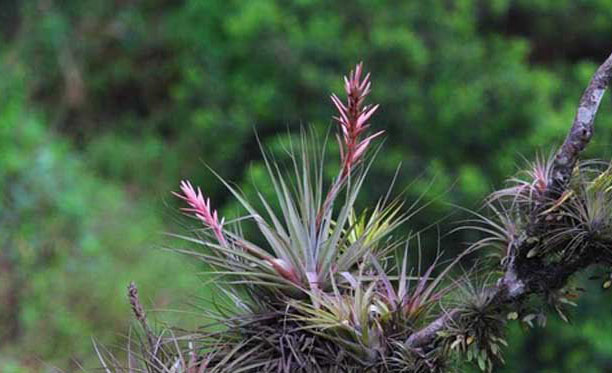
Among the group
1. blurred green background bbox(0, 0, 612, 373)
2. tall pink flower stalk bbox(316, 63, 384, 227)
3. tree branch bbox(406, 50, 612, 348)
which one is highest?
tall pink flower stalk bbox(316, 63, 384, 227)

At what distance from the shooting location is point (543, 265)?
8.05ft

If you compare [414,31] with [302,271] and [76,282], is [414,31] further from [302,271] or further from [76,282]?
[302,271]

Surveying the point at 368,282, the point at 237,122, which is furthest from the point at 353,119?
the point at 237,122

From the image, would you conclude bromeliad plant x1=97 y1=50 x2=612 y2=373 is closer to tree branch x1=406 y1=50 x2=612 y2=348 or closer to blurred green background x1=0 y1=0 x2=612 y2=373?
tree branch x1=406 y1=50 x2=612 y2=348

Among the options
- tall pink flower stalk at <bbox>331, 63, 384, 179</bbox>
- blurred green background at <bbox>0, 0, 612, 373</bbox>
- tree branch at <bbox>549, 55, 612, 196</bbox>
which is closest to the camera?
tree branch at <bbox>549, 55, 612, 196</bbox>

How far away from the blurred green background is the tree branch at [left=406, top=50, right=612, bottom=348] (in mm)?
4831

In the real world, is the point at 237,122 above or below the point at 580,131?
below

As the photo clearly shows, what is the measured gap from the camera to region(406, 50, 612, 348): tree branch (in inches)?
94.5

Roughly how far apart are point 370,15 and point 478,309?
7.84 meters

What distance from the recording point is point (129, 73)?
1304 cm

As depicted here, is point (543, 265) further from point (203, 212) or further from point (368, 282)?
point (203, 212)

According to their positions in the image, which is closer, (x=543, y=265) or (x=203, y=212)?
(x=543, y=265)

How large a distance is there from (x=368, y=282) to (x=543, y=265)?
41 centimetres

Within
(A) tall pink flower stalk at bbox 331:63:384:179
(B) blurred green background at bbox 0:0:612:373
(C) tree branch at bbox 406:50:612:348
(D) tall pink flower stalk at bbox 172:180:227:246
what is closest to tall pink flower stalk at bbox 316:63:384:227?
(A) tall pink flower stalk at bbox 331:63:384:179
